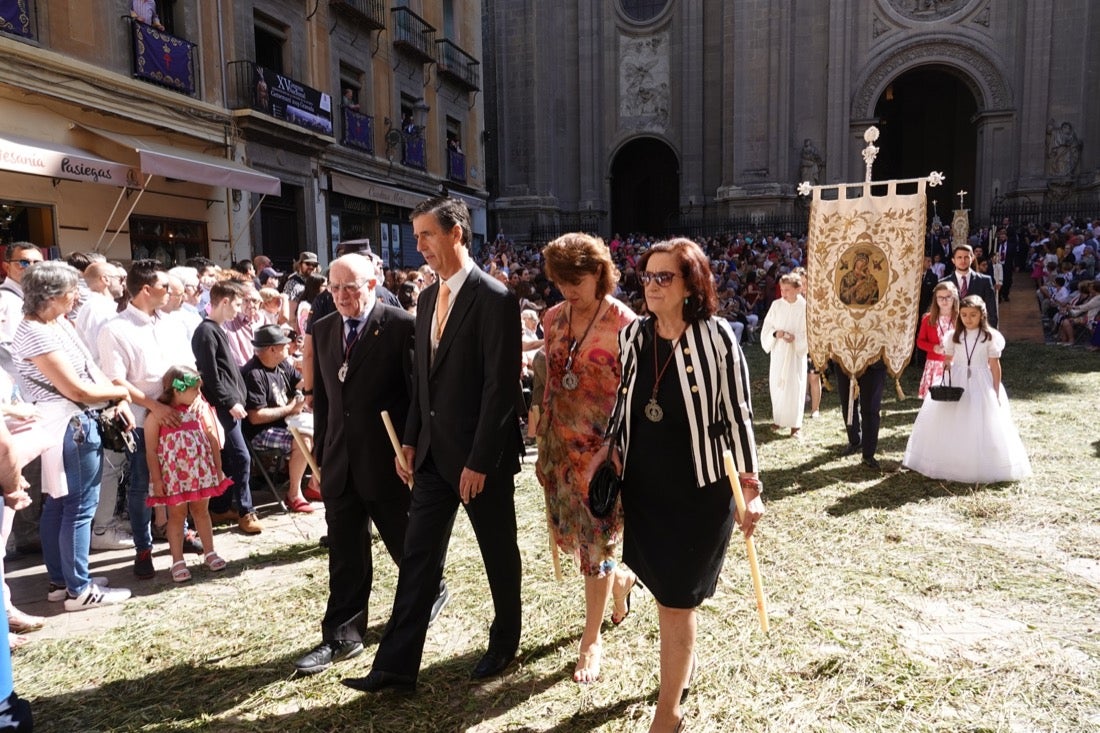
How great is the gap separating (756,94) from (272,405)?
24.4 meters

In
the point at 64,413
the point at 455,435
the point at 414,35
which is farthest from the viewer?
the point at 414,35

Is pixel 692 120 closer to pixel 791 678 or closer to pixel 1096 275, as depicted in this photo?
pixel 1096 275

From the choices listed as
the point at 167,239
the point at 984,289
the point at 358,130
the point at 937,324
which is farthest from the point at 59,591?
the point at 358,130

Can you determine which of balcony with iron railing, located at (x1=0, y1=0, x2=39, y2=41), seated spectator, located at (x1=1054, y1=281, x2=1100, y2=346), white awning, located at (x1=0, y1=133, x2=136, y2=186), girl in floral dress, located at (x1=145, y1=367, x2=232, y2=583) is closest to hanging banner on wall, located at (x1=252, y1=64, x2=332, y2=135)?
white awning, located at (x1=0, y1=133, x2=136, y2=186)

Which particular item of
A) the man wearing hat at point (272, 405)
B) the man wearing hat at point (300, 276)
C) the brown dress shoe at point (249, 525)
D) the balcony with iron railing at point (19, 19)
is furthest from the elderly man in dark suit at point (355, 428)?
the balcony with iron railing at point (19, 19)

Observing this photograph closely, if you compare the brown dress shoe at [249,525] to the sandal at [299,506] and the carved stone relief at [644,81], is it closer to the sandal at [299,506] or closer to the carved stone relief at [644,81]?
the sandal at [299,506]

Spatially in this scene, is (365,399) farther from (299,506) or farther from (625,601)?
(299,506)

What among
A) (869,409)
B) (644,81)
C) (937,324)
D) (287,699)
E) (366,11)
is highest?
(644,81)

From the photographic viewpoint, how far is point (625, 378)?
2.89 meters

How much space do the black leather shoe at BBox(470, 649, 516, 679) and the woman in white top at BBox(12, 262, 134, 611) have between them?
7.70 ft

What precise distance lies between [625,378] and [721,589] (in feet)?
6.37

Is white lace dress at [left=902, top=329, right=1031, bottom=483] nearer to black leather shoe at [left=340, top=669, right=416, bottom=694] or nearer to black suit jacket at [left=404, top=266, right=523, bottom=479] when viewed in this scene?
black suit jacket at [left=404, top=266, right=523, bottom=479]

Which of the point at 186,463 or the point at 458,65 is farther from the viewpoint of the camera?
the point at 458,65

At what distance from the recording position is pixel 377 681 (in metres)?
3.10
